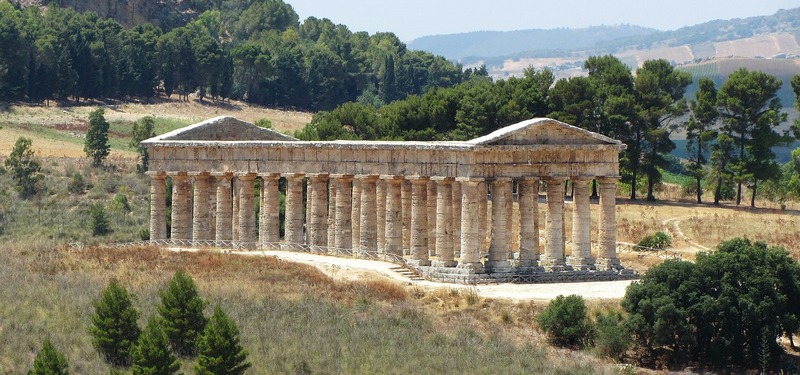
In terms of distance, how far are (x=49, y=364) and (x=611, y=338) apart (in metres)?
20.3

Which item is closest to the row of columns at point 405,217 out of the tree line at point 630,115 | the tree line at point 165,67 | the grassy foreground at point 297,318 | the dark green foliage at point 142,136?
the grassy foreground at point 297,318

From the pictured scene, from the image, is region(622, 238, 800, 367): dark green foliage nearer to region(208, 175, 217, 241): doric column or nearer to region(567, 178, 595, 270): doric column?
region(567, 178, 595, 270): doric column

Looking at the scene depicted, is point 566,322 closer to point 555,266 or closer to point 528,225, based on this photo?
point 555,266

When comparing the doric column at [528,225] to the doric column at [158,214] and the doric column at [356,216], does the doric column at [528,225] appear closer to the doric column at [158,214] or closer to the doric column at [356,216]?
the doric column at [356,216]

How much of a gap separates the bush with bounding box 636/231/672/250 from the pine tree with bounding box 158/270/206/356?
3002cm

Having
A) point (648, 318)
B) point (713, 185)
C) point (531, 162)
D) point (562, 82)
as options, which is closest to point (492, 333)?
point (648, 318)

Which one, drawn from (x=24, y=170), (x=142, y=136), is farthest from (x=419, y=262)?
(x=142, y=136)

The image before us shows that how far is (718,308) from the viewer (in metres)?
55.2

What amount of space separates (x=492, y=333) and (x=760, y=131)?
1656 inches

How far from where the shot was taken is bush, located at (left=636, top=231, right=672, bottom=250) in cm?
7681

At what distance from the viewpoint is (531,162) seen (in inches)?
2520

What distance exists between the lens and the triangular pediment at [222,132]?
7525cm

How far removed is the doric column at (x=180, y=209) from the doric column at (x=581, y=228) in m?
19.8

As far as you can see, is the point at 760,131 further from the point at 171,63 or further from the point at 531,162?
the point at 171,63
